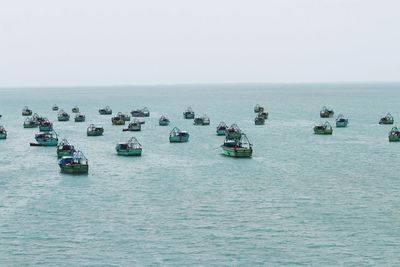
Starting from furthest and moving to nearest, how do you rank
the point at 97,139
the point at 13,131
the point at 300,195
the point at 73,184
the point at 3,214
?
the point at 13,131
the point at 97,139
the point at 73,184
the point at 300,195
the point at 3,214

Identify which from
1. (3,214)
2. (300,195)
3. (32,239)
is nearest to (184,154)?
(300,195)

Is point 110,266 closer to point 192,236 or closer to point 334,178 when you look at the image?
point 192,236

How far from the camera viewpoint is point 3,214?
78.6 m

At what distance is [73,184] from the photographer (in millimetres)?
99375

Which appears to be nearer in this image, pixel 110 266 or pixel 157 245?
pixel 110 266

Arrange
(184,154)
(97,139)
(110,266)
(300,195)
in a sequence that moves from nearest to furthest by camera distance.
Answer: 1. (110,266)
2. (300,195)
3. (184,154)
4. (97,139)

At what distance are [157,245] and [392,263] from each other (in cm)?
2330

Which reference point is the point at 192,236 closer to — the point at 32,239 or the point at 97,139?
the point at 32,239

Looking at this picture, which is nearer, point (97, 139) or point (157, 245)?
point (157, 245)

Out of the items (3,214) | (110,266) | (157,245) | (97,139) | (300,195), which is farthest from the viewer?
(97,139)

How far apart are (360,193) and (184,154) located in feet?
171

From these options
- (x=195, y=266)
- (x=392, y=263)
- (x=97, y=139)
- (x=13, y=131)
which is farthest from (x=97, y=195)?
(x=13, y=131)

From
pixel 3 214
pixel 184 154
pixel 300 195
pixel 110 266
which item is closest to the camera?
pixel 110 266

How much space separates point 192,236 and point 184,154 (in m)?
67.4
